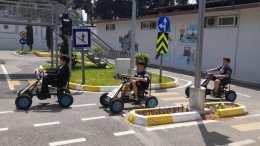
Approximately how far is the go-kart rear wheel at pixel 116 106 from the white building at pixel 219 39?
8042 mm

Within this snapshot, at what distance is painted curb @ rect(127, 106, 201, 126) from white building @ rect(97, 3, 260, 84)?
24.0 feet

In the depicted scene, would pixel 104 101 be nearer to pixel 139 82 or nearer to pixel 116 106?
pixel 116 106

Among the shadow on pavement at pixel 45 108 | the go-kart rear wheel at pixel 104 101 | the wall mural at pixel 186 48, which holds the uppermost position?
the wall mural at pixel 186 48

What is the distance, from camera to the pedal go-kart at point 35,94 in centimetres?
709

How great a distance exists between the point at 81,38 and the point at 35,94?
11.7ft

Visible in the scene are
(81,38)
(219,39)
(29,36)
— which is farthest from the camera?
(29,36)

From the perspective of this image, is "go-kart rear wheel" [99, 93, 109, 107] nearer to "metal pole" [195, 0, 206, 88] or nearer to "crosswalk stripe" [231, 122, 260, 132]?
"metal pole" [195, 0, 206, 88]

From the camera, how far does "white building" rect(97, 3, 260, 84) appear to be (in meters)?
12.6

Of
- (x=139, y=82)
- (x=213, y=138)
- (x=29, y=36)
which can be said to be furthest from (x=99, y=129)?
(x=29, y=36)

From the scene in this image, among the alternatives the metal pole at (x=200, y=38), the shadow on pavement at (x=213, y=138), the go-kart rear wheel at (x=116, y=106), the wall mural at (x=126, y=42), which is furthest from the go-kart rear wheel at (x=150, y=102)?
the wall mural at (x=126, y=42)

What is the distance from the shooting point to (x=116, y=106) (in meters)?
6.91

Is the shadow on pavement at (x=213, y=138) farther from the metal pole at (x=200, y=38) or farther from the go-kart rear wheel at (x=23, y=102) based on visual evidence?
the go-kart rear wheel at (x=23, y=102)

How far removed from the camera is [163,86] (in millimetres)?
10859

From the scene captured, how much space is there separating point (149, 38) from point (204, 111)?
13902 mm
